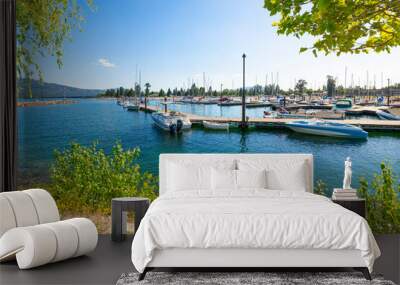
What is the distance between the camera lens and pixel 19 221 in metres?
5.27

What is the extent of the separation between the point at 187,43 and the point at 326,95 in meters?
2.01

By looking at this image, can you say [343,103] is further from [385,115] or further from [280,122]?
[280,122]

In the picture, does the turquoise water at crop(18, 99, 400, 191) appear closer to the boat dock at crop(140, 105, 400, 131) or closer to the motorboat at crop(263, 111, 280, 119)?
the boat dock at crop(140, 105, 400, 131)

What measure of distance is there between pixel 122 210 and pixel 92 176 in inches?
66.9

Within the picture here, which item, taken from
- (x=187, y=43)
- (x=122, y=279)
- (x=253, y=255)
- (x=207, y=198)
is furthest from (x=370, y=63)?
(x=122, y=279)

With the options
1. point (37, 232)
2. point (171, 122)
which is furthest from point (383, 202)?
point (37, 232)

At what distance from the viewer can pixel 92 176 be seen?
7.82 metres

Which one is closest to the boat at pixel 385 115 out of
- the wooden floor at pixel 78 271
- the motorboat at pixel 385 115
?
the motorboat at pixel 385 115

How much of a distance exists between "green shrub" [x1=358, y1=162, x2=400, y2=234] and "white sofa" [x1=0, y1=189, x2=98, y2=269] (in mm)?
3550

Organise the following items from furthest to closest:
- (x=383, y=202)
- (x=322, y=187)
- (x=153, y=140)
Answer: (x=153, y=140)
(x=322, y=187)
(x=383, y=202)

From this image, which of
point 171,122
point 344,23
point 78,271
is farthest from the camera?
point 171,122

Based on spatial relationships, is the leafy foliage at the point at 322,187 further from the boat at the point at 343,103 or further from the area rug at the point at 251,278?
the area rug at the point at 251,278

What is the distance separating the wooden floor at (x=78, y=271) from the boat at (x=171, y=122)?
8.26 ft

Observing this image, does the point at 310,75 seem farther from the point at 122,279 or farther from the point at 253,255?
the point at 122,279
